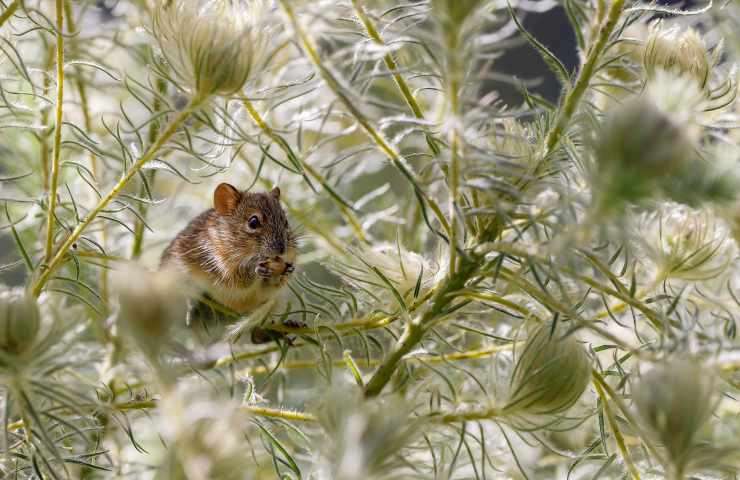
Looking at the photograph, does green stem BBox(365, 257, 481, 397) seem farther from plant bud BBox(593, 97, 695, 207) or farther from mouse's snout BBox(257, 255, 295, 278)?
mouse's snout BBox(257, 255, 295, 278)

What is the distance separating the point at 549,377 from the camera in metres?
0.39

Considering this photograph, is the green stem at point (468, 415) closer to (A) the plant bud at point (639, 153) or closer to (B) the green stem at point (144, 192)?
(A) the plant bud at point (639, 153)

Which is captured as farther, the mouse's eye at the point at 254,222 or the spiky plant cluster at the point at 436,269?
the mouse's eye at the point at 254,222

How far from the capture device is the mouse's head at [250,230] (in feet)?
2.44

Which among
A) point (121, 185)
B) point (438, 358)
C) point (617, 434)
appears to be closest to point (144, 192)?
point (121, 185)

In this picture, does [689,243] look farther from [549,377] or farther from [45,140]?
[45,140]

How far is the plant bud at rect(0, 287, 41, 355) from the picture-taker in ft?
1.10

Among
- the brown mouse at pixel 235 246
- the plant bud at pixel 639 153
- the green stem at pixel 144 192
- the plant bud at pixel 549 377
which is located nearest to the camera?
the plant bud at pixel 639 153

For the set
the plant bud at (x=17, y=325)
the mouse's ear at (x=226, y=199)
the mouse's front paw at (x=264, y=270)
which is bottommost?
the plant bud at (x=17, y=325)

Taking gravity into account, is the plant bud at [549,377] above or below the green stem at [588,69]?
below

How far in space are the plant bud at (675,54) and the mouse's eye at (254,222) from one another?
41 cm

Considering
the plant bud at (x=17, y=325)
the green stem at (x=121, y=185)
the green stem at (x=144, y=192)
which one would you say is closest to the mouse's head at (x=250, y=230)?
the green stem at (x=144, y=192)

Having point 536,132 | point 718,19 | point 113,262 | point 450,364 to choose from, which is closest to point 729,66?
point 718,19

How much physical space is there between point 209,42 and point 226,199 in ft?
1.32
